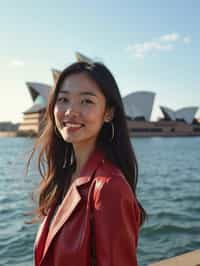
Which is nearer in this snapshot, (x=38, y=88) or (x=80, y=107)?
(x=80, y=107)

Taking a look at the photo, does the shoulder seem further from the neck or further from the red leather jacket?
the neck

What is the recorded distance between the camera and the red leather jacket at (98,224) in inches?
33.6

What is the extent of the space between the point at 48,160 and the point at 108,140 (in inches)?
14.5

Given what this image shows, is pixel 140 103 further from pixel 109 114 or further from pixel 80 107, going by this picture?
pixel 80 107

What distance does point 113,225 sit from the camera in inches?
33.5

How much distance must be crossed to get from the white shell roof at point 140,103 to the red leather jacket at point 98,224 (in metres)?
48.7

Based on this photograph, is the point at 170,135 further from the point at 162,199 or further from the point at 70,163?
the point at 70,163

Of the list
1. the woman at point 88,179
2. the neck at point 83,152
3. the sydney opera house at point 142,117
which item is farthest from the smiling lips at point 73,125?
the sydney opera house at point 142,117

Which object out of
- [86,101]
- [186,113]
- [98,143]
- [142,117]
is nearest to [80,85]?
[86,101]

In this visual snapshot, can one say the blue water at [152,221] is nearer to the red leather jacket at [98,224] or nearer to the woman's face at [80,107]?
the woman's face at [80,107]

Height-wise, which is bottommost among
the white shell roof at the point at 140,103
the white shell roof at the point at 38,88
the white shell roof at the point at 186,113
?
the white shell roof at the point at 186,113

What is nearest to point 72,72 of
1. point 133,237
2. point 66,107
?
point 66,107

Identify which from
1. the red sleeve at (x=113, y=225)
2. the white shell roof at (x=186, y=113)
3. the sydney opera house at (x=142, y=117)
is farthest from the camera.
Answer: the white shell roof at (x=186, y=113)

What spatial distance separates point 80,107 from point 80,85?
74 mm
